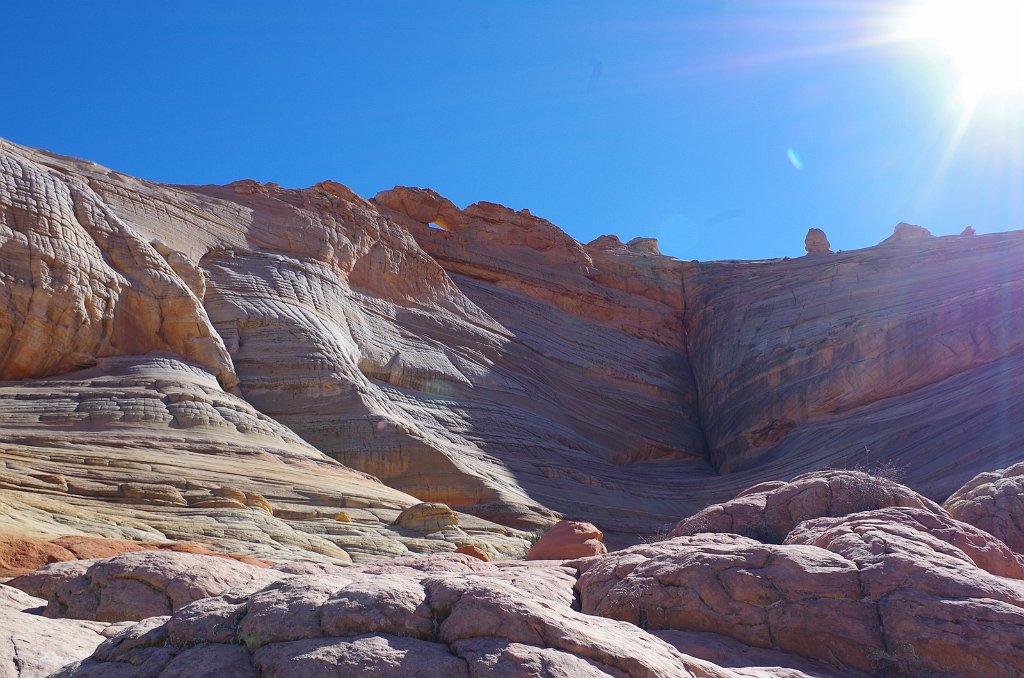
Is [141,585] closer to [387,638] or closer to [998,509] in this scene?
[387,638]

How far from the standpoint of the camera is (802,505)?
36.7ft

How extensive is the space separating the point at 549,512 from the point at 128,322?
12218 millimetres

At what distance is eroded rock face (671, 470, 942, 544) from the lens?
11031 millimetres

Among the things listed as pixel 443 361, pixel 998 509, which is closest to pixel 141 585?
pixel 998 509

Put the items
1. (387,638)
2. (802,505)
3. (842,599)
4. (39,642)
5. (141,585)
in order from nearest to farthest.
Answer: (387,638) → (39,642) → (842,599) → (141,585) → (802,505)

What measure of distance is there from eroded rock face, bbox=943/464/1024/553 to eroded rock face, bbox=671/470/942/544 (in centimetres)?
155

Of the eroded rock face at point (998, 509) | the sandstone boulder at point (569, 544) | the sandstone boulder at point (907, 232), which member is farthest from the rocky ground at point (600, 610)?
the sandstone boulder at point (907, 232)

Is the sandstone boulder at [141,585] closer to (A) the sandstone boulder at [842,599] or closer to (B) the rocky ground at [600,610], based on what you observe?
(B) the rocky ground at [600,610]

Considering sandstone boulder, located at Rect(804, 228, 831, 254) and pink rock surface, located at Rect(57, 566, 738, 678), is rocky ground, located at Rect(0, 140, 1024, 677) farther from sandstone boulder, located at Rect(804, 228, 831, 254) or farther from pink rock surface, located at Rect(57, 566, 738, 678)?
sandstone boulder, located at Rect(804, 228, 831, 254)

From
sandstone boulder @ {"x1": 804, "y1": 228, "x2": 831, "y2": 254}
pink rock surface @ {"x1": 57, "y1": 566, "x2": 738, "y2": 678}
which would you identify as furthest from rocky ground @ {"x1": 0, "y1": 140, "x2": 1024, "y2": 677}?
sandstone boulder @ {"x1": 804, "y1": 228, "x2": 831, "y2": 254}

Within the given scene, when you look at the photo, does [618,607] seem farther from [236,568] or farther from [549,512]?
[549,512]

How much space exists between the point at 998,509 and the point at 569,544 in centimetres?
609

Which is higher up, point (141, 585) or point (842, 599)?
point (842, 599)

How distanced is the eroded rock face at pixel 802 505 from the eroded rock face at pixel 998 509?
5.08ft
